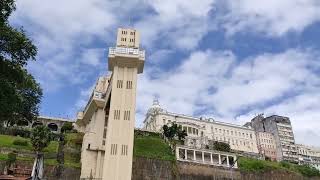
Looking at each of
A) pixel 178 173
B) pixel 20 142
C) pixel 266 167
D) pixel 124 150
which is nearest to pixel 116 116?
pixel 124 150

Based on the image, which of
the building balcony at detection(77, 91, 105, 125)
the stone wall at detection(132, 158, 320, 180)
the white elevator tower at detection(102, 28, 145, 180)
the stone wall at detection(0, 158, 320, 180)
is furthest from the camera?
the stone wall at detection(132, 158, 320, 180)

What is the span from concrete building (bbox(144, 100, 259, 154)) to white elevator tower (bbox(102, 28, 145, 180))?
→ 160ft

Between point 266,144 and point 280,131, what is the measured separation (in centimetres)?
777

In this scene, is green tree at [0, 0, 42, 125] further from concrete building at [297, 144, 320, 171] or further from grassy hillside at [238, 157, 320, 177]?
concrete building at [297, 144, 320, 171]

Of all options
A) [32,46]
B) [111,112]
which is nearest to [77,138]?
[111,112]

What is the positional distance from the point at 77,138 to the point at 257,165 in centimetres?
3749

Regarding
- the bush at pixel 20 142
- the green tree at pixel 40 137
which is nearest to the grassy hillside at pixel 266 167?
the green tree at pixel 40 137

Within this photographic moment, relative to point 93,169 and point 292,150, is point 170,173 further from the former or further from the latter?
point 292,150

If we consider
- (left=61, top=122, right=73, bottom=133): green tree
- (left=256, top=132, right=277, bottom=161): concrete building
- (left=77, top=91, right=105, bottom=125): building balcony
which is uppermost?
(left=256, top=132, right=277, bottom=161): concrete building

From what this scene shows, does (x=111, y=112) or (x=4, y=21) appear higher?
(x=111, y=112)

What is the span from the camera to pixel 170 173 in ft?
251

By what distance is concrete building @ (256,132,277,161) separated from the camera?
445 ft

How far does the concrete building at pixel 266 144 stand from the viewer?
445ft

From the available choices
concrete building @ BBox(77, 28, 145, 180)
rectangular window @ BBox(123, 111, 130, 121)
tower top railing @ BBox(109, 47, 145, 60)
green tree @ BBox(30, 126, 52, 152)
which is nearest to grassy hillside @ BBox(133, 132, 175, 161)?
concrete building @ BBox(77, 28, 145, 180)
